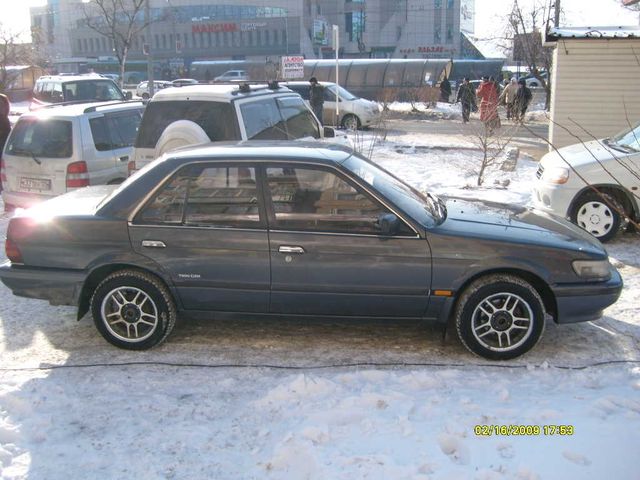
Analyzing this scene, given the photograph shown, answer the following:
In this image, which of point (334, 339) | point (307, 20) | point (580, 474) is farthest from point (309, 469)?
point (307, 20)

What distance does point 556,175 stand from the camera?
7.59 metres

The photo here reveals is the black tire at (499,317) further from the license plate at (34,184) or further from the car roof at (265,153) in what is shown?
the license plate at (34,184)

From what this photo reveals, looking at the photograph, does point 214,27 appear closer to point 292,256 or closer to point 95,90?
point 95,90

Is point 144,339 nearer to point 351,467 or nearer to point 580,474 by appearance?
point 351,467

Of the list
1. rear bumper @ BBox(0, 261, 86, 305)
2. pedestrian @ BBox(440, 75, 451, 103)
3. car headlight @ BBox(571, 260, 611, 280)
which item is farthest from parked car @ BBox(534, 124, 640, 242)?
pedestrian @ BBox(440, 75, 451, 103)

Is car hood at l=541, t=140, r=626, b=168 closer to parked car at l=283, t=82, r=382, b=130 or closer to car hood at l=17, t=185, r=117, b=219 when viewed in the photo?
car hood at l=17, t=185, r=117, b=219

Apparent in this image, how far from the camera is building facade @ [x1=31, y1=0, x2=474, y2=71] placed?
295 feet

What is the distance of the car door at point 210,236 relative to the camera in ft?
15.0

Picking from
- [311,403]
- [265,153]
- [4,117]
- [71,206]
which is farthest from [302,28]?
[311,403]

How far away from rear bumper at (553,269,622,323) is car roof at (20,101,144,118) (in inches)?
265

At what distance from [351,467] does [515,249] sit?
201 cm

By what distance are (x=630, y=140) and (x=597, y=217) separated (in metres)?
1.13

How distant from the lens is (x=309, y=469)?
3250 mm

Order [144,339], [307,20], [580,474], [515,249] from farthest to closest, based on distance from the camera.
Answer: [307,20] < [144,339] < [515,249] < [580,474]
